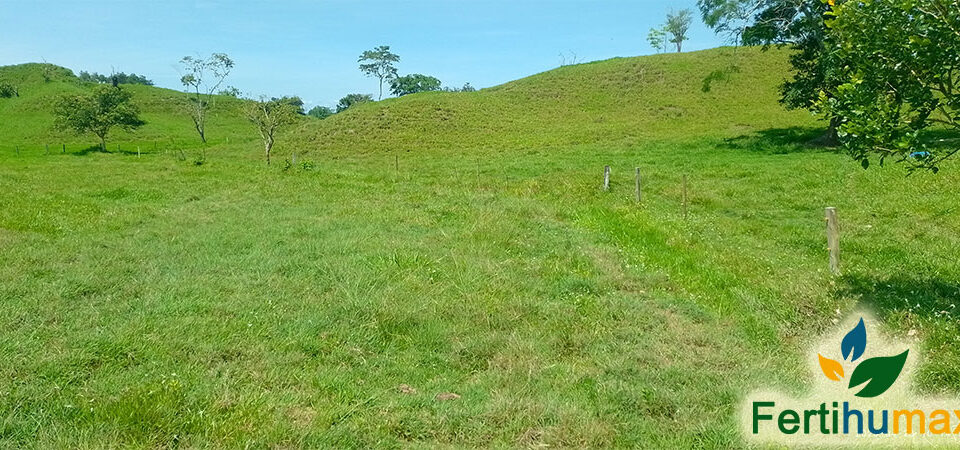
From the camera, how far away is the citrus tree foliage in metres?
6.39

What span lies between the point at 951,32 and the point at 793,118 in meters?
42.7

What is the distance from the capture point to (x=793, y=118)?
44.3 m

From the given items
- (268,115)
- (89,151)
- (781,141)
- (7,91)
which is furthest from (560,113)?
(7,91)

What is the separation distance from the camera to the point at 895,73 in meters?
6.88

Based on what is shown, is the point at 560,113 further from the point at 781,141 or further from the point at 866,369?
the point at 866,369

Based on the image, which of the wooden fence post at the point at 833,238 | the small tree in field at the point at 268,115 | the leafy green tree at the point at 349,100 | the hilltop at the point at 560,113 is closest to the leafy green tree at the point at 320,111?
the leafy green tree at the point at 349,100

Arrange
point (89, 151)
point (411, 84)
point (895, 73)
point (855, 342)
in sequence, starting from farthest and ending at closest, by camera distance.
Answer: point (411, 84) < point (89, 151) < point (895, 73) < point (855, 342)

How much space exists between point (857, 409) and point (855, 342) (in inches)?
68.2

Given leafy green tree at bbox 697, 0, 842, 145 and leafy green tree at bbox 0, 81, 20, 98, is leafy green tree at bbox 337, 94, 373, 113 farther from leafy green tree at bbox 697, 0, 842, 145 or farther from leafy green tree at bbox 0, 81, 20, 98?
leafy green tree at bbox 697, 0, 842, 145

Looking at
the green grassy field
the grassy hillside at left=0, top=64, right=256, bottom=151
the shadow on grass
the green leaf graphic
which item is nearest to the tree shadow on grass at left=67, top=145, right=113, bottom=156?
the grassy hillside at left=0, top=64, right=256, bottom=151

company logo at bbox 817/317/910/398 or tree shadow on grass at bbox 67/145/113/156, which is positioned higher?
tree shadow on grass at bbox 67/145/113/156

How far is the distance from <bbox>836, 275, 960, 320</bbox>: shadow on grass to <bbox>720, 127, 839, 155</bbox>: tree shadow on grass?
24972 millimetres

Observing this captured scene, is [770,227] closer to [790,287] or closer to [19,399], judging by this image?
[790,287]

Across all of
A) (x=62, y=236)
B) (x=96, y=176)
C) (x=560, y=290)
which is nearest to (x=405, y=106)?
(x=96, y=176)
